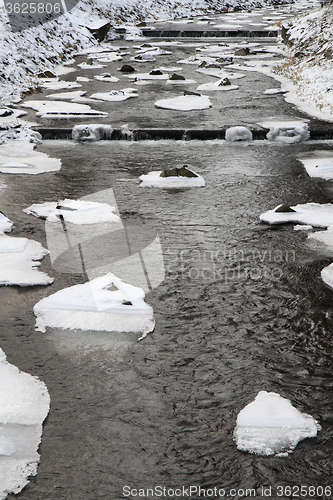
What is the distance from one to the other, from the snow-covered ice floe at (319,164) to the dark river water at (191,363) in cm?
97

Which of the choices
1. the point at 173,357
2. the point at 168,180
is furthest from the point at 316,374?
the point at 168,180

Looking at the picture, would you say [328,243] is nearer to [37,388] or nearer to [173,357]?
[173,357]

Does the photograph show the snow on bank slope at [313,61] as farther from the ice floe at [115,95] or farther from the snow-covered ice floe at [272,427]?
the snow-covered ice floe at [272,427]

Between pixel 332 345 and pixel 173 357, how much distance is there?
0.74 m

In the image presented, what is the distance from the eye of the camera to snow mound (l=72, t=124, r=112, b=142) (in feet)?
20.2

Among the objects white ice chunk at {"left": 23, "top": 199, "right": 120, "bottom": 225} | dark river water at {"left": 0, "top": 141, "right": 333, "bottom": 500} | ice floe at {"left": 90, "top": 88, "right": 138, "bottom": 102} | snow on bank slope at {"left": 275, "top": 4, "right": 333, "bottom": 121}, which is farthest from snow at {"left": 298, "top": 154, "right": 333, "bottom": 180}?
ice floe at {"left": 90, "top": 88, "right": 138, "bottom": 102}

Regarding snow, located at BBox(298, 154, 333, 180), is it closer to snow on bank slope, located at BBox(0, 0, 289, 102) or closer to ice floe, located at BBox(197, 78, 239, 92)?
ice floe, located at BBox(197, 78, 239, 92)

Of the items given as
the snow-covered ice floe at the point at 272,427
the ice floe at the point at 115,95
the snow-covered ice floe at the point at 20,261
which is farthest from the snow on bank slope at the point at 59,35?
the snow-covered ice floe at the point at 272,427

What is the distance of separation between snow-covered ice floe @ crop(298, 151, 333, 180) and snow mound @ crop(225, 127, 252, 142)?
0.77 m

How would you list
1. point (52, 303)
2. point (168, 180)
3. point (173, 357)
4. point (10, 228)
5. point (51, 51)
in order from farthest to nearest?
point (51, 51) < point (168, 180) < point (10, 228) < point (52, 303) < point (173, 357)

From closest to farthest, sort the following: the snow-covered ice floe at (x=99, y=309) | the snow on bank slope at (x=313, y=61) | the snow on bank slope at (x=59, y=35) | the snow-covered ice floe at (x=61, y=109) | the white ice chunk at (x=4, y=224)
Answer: the snow-covered ice floe at (x=99, y=309) → the white ice chunk at (x=4, y=224) → the snow-covered ice floe at (x=61, y=109) → the snow on bank slope at (x=313, y=61) → the snow on bank slope at (x=59, y=35)

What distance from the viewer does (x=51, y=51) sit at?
1144 centimetres

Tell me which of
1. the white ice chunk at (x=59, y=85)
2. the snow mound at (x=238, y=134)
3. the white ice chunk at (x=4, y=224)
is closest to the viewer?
the white ice chunk at (x=4, y=224)

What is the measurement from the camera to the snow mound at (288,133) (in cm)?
601
